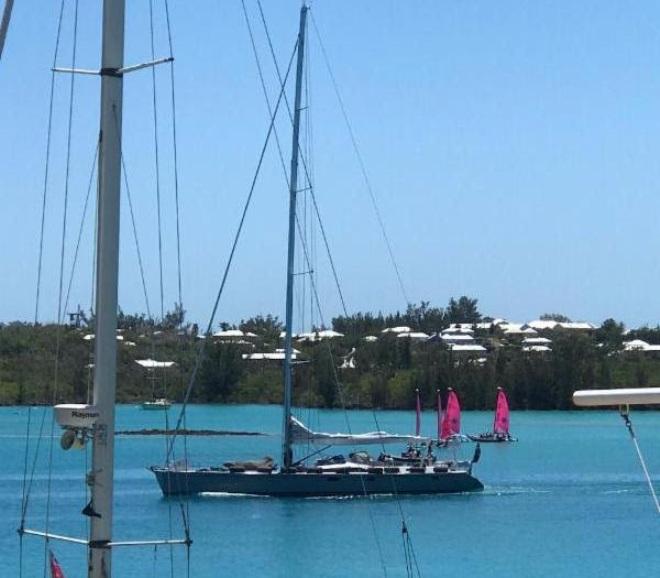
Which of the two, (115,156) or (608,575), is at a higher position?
(115,156)

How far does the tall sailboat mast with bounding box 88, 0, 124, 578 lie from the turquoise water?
2163 centimetres

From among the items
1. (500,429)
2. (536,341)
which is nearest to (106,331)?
(500,429)

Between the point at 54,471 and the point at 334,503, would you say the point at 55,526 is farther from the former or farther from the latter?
the point at 54,471

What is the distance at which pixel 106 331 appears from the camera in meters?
9.40

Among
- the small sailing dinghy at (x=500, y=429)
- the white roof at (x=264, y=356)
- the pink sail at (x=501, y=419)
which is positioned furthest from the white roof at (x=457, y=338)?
the pink sail at (x=501, y=419)

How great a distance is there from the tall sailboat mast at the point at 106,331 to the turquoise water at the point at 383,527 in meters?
21.6

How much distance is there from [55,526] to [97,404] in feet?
105

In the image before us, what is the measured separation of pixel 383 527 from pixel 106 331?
34005 mm

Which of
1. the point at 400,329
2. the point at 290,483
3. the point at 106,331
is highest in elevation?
the point at 400,329

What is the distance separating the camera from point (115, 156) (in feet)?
30.7

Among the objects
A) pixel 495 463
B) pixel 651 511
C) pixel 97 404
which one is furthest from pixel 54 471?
pixel 97 404

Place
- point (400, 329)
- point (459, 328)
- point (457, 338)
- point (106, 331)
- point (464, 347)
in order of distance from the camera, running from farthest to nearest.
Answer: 1. point (400, 329)
2. point (459, 328)
3. point (457, 338)
4. point (464, 347)
5. point (106, 331)

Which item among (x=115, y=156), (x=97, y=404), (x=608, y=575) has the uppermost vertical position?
(x=115, y=156)

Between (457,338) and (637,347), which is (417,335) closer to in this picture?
(457,338)
